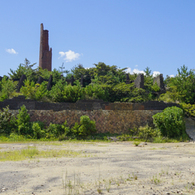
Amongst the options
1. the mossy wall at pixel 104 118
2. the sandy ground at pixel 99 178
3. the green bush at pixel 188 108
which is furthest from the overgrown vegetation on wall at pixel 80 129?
the sandy ground at pixel 99 178

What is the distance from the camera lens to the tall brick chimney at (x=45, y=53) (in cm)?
6053

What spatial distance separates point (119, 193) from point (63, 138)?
11.1 m

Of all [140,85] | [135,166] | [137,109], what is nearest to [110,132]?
[137,109]

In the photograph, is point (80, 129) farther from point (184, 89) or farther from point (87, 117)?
point (184, 89)

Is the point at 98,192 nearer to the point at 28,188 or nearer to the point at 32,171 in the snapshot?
the point at 28,188

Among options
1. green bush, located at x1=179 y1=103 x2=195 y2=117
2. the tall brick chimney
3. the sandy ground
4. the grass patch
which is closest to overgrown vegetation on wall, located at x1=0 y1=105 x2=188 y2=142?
green bush, located at x1=179 y1=103 x2=195 y2=117

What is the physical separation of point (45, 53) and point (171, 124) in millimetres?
52741

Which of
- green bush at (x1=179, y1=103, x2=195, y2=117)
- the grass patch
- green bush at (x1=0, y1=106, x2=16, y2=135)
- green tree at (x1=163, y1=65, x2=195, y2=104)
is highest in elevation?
green tree at (x1=163, y1=65, x2=195, y2=104)

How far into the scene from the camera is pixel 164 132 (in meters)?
14.7

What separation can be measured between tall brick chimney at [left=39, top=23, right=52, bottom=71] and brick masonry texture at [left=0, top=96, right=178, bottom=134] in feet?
148

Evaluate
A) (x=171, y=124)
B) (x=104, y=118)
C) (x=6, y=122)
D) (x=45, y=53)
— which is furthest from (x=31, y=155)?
(x=45, y=53)

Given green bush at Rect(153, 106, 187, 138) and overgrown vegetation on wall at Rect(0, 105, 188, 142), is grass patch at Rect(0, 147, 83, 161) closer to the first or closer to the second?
overgrown vegetation on wall at Rect(0, 105, 188, 142)

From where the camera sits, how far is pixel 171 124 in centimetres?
1433

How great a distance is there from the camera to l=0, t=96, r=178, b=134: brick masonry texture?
1612 cm
